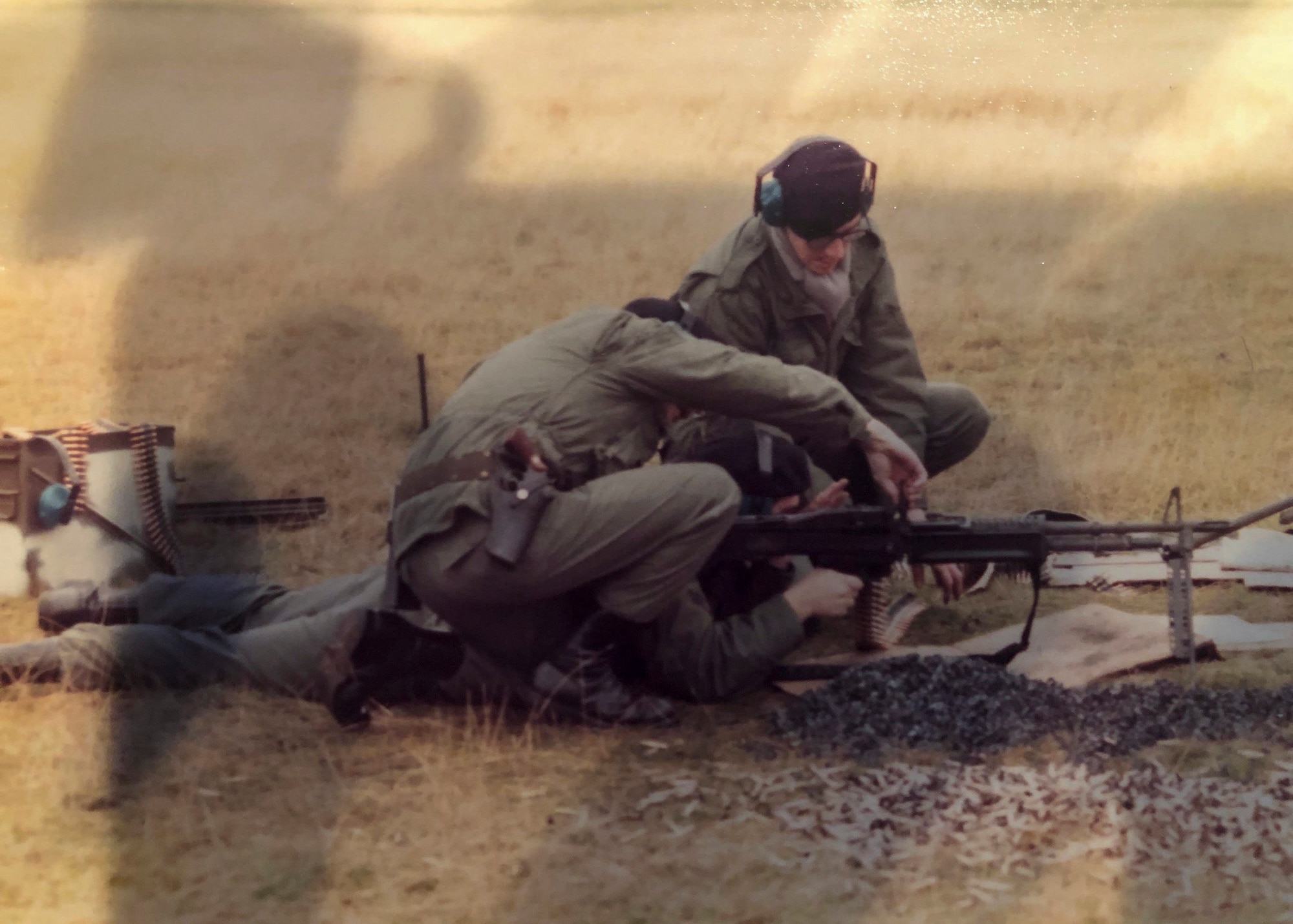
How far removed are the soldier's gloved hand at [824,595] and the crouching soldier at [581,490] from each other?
15.8 inches

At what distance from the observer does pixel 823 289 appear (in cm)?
467

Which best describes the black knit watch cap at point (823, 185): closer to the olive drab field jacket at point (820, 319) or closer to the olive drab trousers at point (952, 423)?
the olive drab field jacket at point (820, 319)

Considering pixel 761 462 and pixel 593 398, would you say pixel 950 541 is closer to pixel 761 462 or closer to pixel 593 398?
pixel 761 462

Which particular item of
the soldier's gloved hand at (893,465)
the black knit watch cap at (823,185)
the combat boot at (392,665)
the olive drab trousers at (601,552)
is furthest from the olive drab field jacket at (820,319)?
the combat boot at (392,665)

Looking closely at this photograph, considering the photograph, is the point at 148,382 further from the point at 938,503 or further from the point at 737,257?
the point at 938,503

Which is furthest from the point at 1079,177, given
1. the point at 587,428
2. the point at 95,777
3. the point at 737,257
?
the point at 95,777

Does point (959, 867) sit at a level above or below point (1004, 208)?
below

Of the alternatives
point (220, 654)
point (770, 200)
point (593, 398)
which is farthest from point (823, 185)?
point (220, 654)

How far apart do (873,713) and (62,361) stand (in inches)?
134

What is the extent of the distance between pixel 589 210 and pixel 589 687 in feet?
7.81

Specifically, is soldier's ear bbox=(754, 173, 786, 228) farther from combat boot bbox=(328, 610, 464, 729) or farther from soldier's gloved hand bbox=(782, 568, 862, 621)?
combat boot bbox=(328, 610, 464, 729)

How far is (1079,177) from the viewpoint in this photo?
19.0ft

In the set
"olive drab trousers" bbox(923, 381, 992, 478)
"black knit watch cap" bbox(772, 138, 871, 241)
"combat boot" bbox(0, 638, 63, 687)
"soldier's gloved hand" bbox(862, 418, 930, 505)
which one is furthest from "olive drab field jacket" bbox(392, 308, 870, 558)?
"olive drab trousers" bbox(923, 381, 992, 478)

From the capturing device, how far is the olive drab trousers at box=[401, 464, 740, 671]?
363 cm
